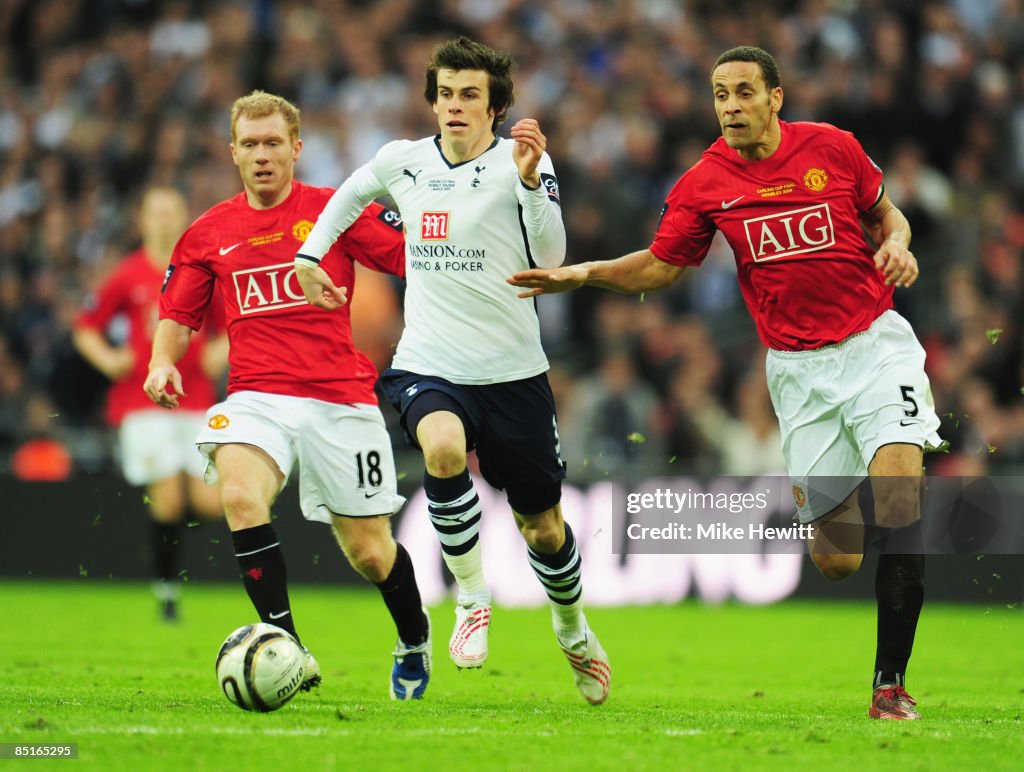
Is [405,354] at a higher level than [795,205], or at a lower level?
lower

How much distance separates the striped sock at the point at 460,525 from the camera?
7180 mm

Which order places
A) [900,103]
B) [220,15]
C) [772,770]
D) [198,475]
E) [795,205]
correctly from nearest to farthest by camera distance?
[772,770] < [795,205] < [198,475] < [900,103] < [220,15]

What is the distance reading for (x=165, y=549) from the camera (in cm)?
1202

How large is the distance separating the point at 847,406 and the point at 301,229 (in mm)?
2729

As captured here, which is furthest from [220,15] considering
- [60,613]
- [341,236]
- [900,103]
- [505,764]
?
[505,764]

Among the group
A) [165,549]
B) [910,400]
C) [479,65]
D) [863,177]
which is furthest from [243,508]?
[165,549]

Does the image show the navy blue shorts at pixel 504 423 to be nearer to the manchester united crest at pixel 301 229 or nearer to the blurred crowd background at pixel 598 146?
the manchester united crest at pixel 301 229

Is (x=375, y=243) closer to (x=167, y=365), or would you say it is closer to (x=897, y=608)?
(x=167, y=365)

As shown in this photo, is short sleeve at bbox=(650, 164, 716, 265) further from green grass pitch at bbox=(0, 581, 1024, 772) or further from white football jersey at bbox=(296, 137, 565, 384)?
green grass pitch at bbox=(0, 581, 1024, 772)

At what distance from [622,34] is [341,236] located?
12.1 meters

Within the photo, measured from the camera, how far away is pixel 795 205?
713cm

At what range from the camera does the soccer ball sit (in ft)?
21.1

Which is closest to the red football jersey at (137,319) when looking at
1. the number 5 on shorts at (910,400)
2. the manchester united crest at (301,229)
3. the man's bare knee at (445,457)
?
the manchester united crest at (301,229)

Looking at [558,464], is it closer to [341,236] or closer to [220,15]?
[341,236]
